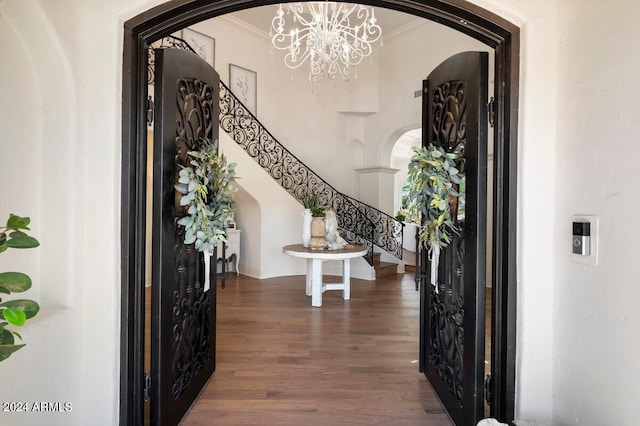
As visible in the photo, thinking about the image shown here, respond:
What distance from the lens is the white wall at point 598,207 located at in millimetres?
1138

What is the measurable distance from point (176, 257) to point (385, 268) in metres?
5.40

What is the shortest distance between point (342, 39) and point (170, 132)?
145 inches

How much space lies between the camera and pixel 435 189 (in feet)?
6.32

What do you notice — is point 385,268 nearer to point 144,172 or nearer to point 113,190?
point 144,172

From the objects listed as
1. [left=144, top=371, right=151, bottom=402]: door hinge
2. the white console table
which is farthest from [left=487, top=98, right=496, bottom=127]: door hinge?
the white console table

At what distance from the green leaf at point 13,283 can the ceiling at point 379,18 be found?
24.3 feet

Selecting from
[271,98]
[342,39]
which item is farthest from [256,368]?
[271,98]

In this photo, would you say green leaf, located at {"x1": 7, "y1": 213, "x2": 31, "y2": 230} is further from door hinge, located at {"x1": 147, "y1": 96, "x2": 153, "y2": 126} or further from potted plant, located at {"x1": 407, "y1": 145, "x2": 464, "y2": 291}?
potted plant, located at {"x1": 407, "y1": 145, "x2": 464, "y2": 291}

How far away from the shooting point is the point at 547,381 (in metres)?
1.55

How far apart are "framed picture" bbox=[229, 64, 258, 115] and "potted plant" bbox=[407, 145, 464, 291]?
6228 millimetres

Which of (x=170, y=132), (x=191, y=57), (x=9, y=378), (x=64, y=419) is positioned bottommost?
(x=64, y=419)

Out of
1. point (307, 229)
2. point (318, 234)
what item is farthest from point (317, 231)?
point (307, 229)

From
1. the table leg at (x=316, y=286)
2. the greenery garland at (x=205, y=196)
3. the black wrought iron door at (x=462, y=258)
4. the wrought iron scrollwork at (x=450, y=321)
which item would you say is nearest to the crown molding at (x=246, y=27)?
the table leg at (x=316, y=286)

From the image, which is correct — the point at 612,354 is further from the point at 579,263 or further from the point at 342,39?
the point at 342,39
